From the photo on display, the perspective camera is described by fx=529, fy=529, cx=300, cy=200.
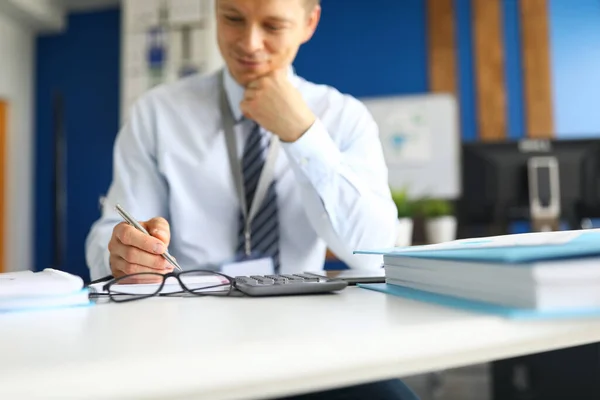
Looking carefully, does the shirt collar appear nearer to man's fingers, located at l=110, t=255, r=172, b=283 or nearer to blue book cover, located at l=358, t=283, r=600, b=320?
man's fingers, located at l=110, t=255, r=172, b=283

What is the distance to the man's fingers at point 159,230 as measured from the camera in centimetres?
73

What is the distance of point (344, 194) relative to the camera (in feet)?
3.30

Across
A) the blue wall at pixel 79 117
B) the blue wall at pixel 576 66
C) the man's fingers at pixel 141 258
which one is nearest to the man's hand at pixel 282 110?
the man's fingers at pixel 141 258

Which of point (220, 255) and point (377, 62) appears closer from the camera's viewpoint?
point (220, 255)

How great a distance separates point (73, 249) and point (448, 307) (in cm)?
461

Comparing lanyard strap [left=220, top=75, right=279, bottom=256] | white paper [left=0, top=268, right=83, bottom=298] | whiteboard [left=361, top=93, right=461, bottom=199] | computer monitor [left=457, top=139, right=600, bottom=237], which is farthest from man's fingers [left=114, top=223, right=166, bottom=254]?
whiteboard [left=361, top=93, right=461, bottom=199]

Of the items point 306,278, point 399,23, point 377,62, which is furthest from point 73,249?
point 306,278

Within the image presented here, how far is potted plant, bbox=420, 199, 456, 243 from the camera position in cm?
229

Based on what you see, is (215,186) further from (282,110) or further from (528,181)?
(528,181)

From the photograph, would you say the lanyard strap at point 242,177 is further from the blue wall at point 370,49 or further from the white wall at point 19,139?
the white wall at point 19,139

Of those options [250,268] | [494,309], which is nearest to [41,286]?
[494,309]

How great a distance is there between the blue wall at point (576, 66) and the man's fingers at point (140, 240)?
3627mm

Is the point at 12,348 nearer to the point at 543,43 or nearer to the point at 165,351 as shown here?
the point at 165,351

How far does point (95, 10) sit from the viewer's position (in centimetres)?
464
